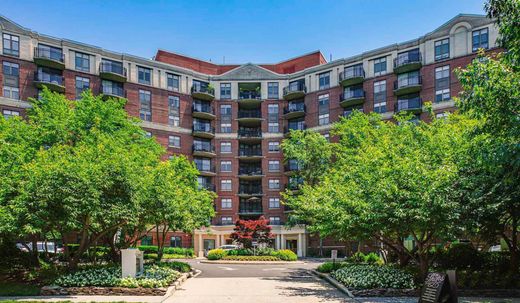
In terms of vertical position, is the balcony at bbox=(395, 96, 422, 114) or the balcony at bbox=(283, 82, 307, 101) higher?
the balcony at bbox=(283, 82, 307, 101)

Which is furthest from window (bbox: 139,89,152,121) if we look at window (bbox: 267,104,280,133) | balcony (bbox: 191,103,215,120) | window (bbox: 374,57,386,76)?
window (bbox: 374,57,386,76)

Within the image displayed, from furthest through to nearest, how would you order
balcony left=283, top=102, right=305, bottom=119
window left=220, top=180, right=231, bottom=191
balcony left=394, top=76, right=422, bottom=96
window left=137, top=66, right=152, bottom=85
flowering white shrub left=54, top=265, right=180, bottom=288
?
window left=220, top=180, right=231, bottom=191 < balcony left=283, top=102, right=305, bottom=119 < window left=137, top=66, right=152, bottom=85 < balcony left=394, top=76, right=422, bottom=96 < flowering white shrub left=54, top=265, right=180, bottom=288

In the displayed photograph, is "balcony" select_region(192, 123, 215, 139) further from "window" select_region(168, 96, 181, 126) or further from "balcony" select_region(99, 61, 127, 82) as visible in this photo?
"balcony" select_region(99, 61, 127, 82)

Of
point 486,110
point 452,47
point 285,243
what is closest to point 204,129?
point 285,243

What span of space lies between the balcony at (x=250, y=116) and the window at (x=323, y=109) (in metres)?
8.85

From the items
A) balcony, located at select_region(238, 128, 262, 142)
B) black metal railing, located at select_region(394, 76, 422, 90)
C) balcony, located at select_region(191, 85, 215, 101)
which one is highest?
balcony, located at select_region(191, 85, 215, 101)

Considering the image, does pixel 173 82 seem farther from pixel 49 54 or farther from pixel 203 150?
pixel 49 54

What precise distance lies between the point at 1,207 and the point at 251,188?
49.2m

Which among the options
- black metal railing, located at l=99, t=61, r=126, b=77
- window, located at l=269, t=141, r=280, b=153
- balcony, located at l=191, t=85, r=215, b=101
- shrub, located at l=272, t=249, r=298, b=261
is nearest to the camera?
shrub, located at l=272, t=249, r=298, b=261

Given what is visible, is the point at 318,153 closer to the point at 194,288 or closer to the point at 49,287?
the point at 194,288

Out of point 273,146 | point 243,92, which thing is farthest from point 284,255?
point 243,92

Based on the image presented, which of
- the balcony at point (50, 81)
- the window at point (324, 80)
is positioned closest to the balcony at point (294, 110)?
the window at point (324, 80)

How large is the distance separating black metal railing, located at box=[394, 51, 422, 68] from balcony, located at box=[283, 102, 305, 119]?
14.0 metres

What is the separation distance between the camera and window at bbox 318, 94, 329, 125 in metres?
62.8
